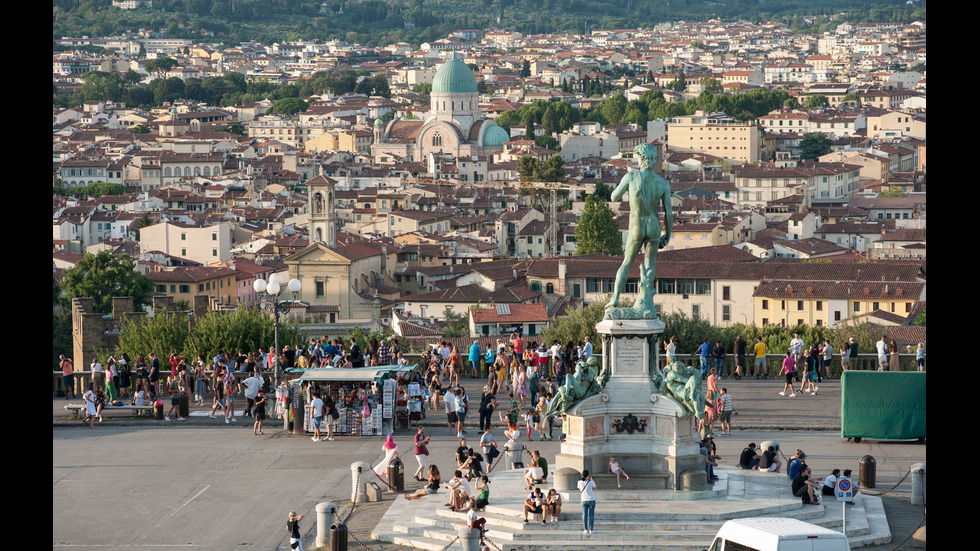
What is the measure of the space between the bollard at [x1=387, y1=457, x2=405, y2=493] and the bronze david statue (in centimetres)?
325

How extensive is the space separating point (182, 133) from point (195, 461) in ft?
443

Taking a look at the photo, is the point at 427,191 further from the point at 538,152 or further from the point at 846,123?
the point at 846,123

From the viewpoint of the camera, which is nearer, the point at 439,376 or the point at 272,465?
the point at 272,465

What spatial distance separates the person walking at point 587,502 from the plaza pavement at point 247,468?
198cm

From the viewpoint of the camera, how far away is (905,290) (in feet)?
167

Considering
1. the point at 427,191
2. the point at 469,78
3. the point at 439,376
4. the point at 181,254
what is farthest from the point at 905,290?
the point at 469,78

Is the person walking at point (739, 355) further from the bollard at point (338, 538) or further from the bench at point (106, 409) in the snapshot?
the bollard at point (338, 538)

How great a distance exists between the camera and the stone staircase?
52.0ft

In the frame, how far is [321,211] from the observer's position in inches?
2498

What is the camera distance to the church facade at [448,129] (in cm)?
14200

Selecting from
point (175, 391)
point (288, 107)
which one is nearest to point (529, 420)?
point (175, 391)

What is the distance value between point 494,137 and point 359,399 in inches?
4772

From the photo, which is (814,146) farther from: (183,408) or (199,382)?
(183,408)

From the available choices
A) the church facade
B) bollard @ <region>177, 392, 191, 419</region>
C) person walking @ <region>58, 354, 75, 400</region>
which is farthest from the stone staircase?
the church facade
